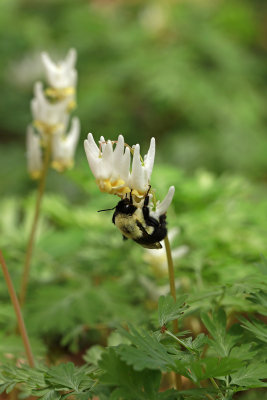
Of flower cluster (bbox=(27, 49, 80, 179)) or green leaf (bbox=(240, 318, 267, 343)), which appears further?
flower cluster (bbox=(27, 49, 80, 179))

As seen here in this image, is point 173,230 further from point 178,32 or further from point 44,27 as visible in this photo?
point 44,27

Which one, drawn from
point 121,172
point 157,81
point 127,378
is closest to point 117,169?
point 121,172

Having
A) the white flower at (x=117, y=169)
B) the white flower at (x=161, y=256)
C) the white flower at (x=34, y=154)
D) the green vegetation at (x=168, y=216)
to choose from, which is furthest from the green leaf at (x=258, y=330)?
the white flower at (x=34, y=154)

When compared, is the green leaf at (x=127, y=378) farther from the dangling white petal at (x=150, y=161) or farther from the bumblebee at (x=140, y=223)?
the dangling white petal at (x=150, y=161)

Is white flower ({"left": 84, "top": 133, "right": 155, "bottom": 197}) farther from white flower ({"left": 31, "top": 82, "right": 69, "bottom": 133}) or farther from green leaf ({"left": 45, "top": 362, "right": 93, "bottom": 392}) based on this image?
white flower ({"left": 31, "top": 82, "right": 69, "bottom": 133})

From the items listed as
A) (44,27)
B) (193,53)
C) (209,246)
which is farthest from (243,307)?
(44,27)

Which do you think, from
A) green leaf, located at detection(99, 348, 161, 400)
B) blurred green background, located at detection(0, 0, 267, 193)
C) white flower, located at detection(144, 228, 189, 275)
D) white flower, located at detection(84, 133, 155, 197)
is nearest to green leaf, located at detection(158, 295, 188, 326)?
green leaf, located at detection(99, 348, 161, 400)
